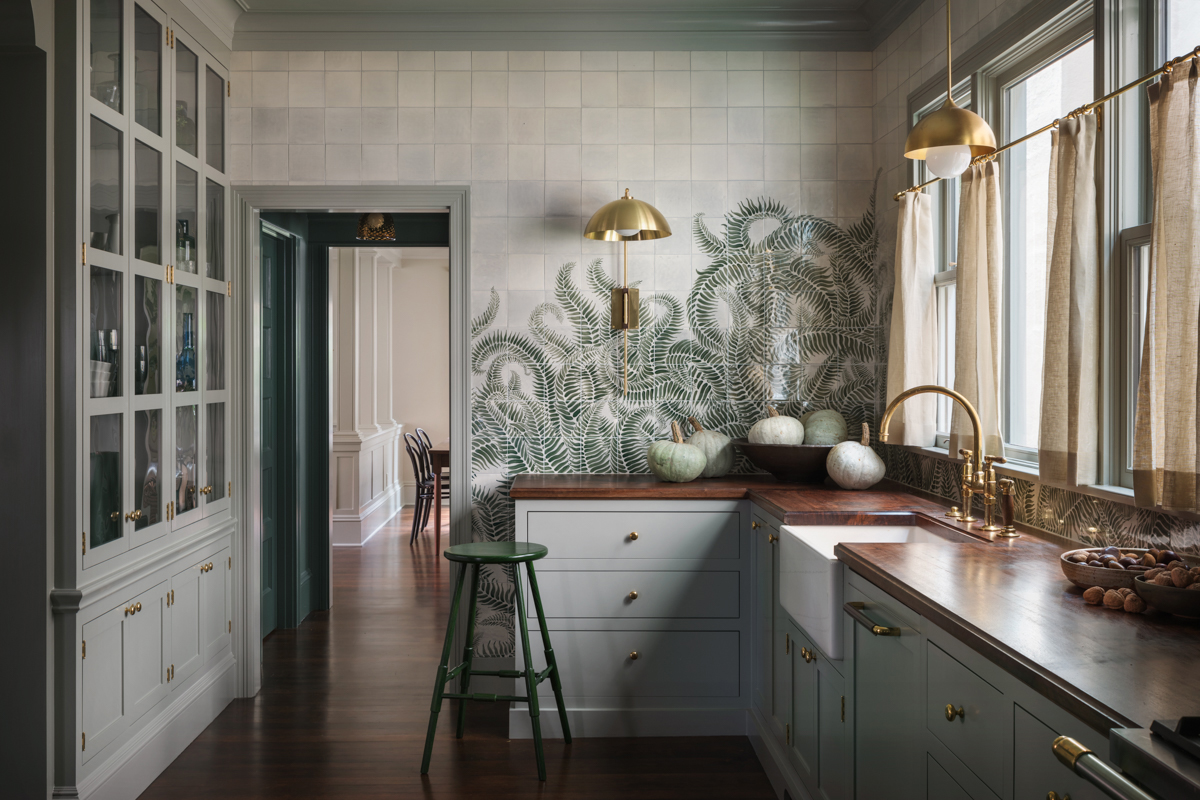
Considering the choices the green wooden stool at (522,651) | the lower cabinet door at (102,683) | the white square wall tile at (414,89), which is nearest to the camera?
the lower cabinet door at (102,683)

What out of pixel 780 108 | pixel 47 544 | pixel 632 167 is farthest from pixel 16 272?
pixel 780 108

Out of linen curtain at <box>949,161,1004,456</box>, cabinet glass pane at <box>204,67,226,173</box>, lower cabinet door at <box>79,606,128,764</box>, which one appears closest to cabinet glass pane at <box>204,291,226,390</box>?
cabinet glass pane at <box>204,67,226,173</box>

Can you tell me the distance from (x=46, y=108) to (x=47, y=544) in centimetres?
122

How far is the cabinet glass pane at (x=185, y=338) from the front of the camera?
305 cm

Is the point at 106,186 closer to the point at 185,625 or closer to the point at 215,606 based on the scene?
the point at 185,625

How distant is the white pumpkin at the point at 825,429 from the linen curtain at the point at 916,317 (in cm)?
31

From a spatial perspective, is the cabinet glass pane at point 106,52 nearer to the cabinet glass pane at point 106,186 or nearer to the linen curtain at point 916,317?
the cabinet glass pane at point 106,186

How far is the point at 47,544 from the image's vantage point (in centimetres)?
234

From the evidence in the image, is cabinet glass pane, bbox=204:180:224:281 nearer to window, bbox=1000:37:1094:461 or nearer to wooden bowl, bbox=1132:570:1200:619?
window, bbox=1000:37:1094:461

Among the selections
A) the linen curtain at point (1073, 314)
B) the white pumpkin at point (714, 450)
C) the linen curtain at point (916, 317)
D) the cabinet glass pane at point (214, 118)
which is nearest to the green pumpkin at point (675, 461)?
the white pumpkin at point (714, 450)

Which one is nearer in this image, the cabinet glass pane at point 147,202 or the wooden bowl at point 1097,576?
the wooden bowl at point 1097,576

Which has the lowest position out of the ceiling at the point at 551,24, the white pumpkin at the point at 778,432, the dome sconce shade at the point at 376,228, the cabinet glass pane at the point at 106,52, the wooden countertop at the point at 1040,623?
the wooden countertop at the point at 1040,623

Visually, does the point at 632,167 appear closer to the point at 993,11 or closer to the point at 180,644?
the point at 993,11

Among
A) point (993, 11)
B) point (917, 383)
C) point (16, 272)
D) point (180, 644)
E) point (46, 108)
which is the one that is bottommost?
point (180, 644)
